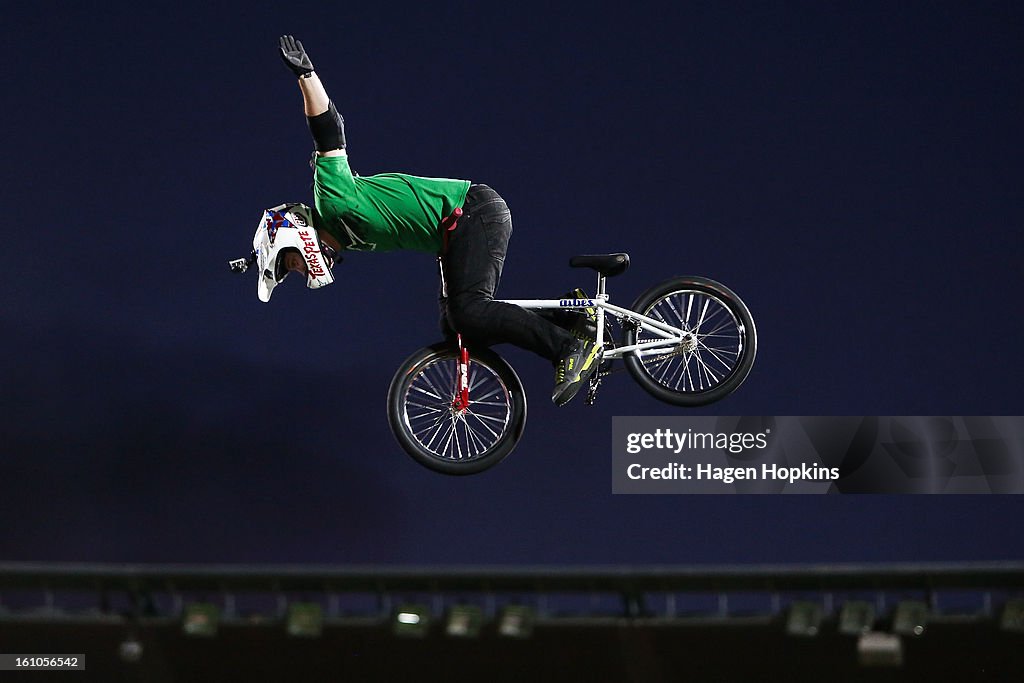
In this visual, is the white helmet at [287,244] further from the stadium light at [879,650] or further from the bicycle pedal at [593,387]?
the stadium light at [879,650]

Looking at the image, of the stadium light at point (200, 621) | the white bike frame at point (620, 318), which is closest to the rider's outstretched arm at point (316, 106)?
the white bike frame at point (620, 318)

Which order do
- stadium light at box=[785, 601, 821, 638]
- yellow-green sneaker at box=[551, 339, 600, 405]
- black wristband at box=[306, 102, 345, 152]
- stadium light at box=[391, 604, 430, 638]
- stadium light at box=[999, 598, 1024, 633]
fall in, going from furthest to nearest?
stadium light at box=[391, 604, 430, 638], stadium light at box=[785, 601, 821, 638], stadium light at box=[999, 598, 1024, 633], yellow-green sneaker at box=[551, 339, 600, 405], black wristband at box=[306, 102, 345, 152]

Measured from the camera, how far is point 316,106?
7.93 meters

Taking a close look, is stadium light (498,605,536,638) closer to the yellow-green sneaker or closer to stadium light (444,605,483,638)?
stadium light (444,605,483,638)

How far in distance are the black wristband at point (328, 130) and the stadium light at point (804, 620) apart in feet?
20.5

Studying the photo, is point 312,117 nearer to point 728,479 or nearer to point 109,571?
point 728,479

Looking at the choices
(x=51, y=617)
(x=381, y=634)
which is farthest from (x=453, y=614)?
(x=51, y=617)

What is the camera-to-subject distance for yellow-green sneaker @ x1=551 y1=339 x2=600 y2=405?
27.0 ft

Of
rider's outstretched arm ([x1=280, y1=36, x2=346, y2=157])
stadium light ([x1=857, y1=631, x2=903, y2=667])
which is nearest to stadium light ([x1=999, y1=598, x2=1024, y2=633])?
stadium light ([x1=857, y1=631, x2=903, y2=667])

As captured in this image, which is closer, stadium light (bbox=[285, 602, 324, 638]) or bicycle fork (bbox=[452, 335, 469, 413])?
bicycle fork (bbox=[452, 335, 469, 413])

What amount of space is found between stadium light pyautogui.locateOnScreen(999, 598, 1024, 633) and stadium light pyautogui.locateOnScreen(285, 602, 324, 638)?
5.62 meters

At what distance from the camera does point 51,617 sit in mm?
12680

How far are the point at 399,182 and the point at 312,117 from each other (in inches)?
24.5

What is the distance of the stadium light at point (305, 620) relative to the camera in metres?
12.8
